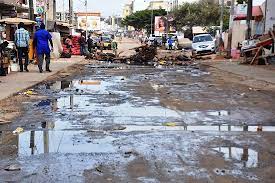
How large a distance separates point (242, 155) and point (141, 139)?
1.72 meters

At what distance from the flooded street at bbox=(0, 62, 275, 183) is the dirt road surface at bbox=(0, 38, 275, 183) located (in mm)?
12

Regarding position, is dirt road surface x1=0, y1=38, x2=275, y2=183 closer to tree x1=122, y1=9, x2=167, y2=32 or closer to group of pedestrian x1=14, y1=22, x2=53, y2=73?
group of pedestrian x1=14, y1=22, x2=53, y2=73

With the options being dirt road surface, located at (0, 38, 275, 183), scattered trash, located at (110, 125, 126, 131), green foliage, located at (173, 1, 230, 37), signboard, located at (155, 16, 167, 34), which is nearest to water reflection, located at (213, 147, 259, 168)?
dirt road surface, located at (0, 38, 275, 183)

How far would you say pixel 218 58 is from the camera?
35.4 meters

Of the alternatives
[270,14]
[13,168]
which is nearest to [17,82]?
[13,168]

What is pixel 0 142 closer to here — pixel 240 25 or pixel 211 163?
pixel 211 163

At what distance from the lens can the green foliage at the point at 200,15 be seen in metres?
74.4

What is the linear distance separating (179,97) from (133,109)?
2762mm

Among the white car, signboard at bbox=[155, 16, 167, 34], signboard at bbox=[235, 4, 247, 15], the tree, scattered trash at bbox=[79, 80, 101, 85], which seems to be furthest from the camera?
the tree

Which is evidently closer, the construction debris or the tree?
the construction debris

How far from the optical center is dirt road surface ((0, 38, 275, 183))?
19.5ft

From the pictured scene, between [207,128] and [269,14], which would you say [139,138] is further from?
[269,14]

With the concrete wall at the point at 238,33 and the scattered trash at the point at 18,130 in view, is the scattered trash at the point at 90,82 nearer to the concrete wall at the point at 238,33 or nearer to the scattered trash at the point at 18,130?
the scattered trash at the point at 18,130

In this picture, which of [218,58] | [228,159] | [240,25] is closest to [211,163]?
[228,159]
